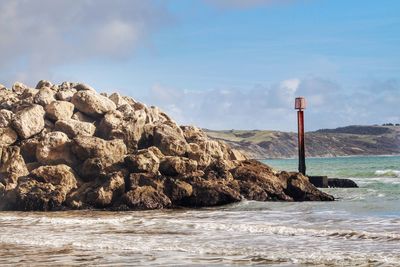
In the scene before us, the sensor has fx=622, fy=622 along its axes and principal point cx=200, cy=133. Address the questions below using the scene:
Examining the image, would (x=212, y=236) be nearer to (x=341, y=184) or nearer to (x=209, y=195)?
(x=209, y=195)

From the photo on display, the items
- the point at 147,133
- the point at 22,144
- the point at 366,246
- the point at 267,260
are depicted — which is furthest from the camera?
the point at 147,133

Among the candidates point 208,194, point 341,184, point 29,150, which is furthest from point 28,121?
point 341,184

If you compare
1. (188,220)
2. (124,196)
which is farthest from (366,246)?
(124,196)

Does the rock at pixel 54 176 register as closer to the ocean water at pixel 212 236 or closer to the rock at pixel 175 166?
the ocean water at pixel 212 236

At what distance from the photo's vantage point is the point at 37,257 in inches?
523

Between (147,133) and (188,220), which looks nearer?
(188,220)

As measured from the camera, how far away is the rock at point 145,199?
23.9 metres

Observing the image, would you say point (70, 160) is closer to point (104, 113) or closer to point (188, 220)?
point (104, 113)

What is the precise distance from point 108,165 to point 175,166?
9.06 feet

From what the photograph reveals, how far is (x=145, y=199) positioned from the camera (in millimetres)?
24062

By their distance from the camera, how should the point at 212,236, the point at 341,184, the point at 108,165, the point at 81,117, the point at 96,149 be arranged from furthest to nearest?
the point at 341,184, the point at 81,117, the point at 96,149, the point at 108,165, the point at 212,236

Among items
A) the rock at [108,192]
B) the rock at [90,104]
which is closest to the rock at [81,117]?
the rock at [90,104]

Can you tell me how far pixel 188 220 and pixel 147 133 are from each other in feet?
32.9

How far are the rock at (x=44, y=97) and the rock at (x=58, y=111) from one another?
51 centimetres
